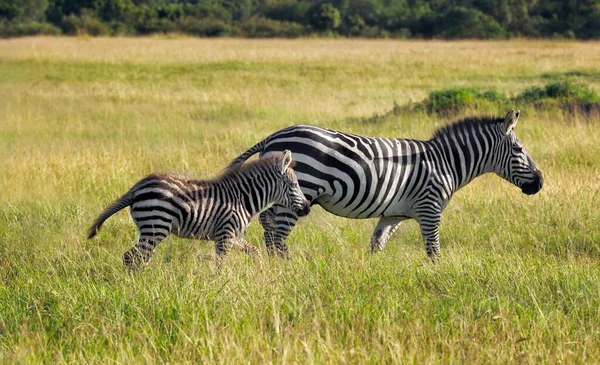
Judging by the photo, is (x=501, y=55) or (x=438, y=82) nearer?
(x=438, y=82)

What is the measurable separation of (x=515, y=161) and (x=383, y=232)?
132 cm

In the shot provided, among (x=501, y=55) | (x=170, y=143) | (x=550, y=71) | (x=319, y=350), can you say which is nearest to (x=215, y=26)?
(x=501, y=55)

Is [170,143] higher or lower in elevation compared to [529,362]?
lower

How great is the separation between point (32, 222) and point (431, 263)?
378cm

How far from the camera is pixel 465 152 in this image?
7.00 m

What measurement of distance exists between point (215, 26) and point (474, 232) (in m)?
43.7

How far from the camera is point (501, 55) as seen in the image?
3055cm

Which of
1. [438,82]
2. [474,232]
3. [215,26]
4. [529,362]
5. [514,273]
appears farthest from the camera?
[215,26]

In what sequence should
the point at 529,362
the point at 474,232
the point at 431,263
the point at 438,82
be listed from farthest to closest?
the point at 438,82 < the point at 474,232 < the point at 431,263 < the point at 529,362

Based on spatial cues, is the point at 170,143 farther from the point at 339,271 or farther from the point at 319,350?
the point at 319,350

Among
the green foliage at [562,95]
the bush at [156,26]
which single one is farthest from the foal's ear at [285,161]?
the bush at [156,26]

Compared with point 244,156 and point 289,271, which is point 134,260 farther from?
point 244,156

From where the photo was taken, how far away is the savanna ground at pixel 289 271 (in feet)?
14.3

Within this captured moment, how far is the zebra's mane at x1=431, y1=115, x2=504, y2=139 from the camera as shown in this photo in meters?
7.11
